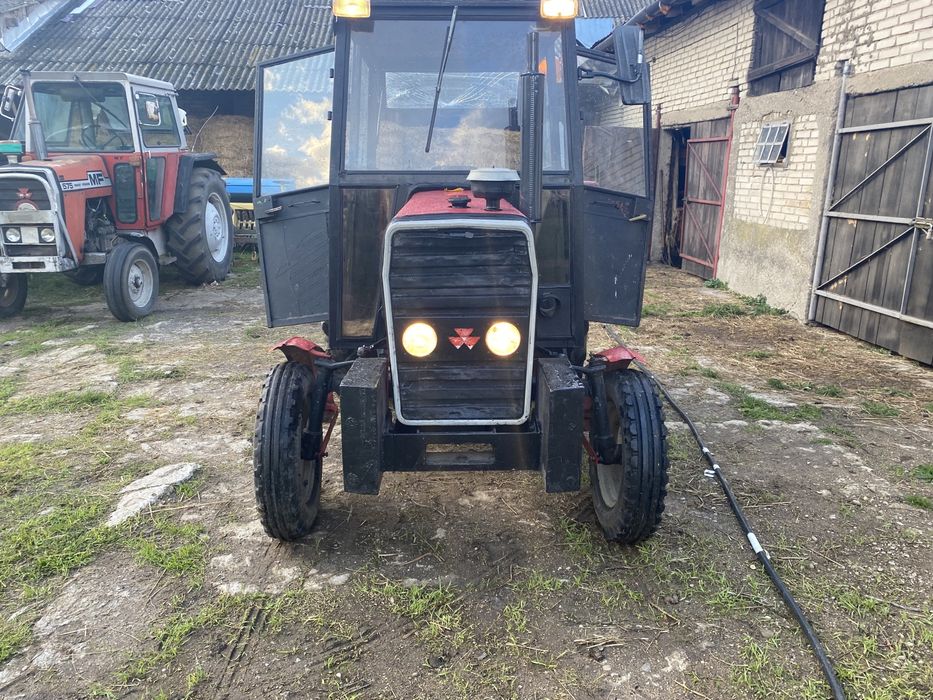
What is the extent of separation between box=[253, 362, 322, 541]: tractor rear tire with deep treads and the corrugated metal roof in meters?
13.8

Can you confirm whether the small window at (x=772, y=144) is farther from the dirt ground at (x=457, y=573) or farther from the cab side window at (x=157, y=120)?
the cab side window at (x=157, y=120)

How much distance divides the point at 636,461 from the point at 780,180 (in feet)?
21.6

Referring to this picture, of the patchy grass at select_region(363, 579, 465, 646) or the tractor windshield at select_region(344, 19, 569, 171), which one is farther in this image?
the tractor windshield at select_region(344, 19, 569, 171)

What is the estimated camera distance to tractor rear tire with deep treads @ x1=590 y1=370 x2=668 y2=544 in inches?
118

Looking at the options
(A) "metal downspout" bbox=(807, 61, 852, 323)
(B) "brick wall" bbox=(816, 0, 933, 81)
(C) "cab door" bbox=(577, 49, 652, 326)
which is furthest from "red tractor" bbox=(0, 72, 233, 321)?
(B) "brick wall" bbox=(816, 0, 933, 81)

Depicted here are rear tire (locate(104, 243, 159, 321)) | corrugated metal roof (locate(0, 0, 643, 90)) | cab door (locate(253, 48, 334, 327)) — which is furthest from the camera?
corrugated metal roof (locate(0, 0, 643, 90))

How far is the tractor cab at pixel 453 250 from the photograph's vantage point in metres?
2.88

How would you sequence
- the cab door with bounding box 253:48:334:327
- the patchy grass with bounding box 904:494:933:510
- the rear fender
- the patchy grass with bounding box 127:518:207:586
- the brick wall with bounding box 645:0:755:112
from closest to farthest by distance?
the patchy grass with bounding box 127:518:207:586, the rear fender, the patchy grass with bounding box 904:494:933:510, the cab door with bounding box 253:48:334:327, the brick wall with bounding box 645:0:755:112

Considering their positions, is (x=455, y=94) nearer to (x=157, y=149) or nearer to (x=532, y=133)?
(x=532, y=133)

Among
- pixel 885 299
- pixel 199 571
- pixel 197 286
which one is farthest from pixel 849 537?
pixel 197 286

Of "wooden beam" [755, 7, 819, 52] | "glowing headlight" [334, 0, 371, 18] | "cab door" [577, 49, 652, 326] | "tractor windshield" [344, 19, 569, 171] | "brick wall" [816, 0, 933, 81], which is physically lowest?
"cab door" [577, 49, 652, 326]

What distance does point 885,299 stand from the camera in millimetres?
6527

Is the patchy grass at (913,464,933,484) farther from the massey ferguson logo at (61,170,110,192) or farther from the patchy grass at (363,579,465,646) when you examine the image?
the massey ferguson logo at (61,170,110,192)

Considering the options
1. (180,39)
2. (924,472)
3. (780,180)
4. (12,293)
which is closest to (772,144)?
(780,180)
